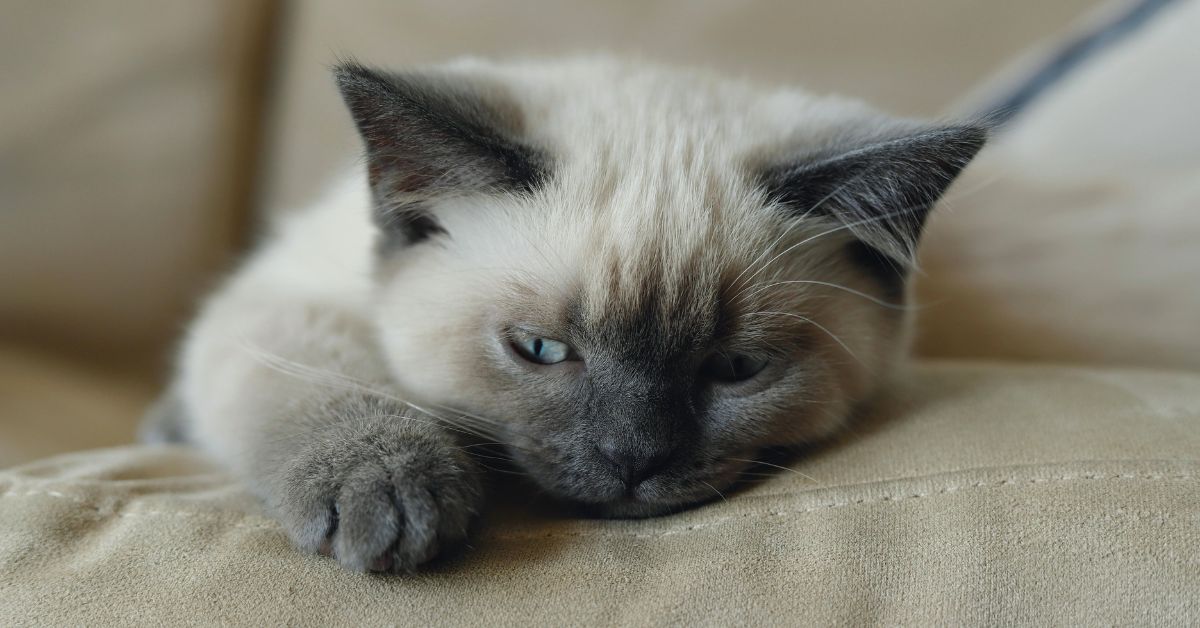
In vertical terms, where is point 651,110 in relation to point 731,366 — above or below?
above

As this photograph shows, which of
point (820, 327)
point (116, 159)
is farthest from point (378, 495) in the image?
point (116, 159)

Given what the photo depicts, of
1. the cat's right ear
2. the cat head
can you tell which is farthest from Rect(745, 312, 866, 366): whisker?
the cat's right ear

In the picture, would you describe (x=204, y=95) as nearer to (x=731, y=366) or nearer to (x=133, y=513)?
(x=133, y=513)

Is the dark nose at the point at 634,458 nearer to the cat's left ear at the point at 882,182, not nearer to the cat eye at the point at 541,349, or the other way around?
the cat eye at the point at 541,349

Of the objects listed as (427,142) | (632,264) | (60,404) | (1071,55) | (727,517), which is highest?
(1071,55)

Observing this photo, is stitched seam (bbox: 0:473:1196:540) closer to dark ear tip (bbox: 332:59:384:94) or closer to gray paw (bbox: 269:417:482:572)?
gray paw (bbox: 269:417:482:572)

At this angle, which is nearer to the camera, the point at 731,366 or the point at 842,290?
the point at 731,366

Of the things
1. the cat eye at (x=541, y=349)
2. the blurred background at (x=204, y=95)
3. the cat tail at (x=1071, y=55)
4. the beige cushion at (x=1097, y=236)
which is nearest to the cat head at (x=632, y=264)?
the cat eye at (x=541, y=349)

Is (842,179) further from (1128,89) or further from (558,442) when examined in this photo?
(1128,89)
